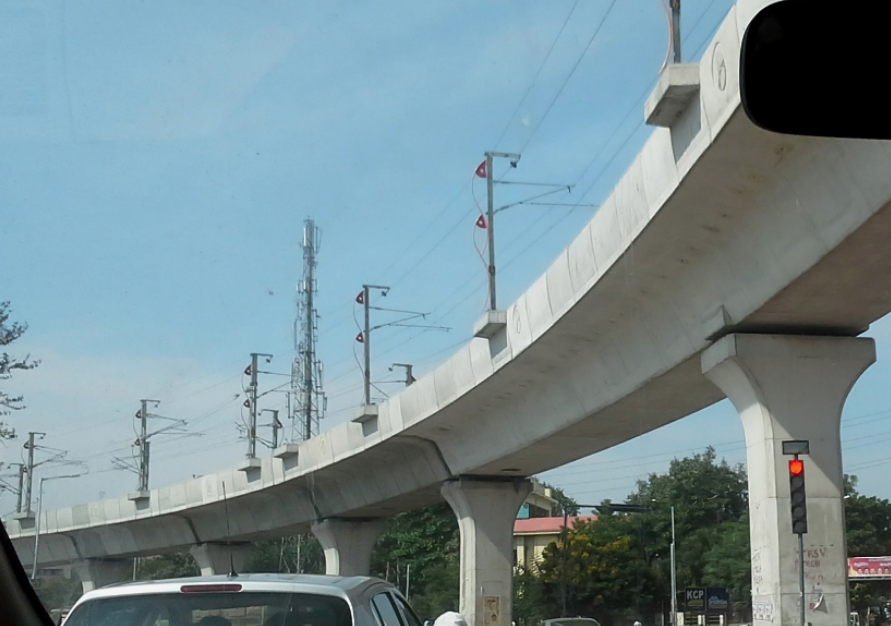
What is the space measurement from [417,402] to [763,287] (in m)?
16.4

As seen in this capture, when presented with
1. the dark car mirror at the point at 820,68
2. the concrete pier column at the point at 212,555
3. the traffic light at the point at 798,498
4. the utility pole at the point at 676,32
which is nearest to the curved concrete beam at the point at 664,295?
the utility pole at the point at 676,32

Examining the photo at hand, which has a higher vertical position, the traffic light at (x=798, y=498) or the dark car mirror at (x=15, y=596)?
the traffic light at (x=798, y=498)

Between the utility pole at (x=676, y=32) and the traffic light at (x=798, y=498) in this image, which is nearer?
the utility pole at (x=676, y=32)

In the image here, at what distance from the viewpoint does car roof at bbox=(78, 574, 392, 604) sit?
20.0 ft

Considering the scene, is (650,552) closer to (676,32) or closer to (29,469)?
(676,32)

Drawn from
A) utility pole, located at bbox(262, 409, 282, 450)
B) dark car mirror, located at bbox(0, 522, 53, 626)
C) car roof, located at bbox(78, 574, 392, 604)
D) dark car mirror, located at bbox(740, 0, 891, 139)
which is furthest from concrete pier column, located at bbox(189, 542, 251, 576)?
dark car mirror, located at bbox(740, 0, 891, 139)

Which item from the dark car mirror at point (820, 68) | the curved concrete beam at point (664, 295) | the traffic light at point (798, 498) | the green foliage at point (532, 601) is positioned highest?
the curved concrete beam at point (664, 295)

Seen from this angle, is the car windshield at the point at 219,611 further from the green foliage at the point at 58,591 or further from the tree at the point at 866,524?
the tree at the point at 866,524

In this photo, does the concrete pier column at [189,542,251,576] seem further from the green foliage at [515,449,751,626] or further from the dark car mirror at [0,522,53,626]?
the dark car mirror at [0,522,53,626]

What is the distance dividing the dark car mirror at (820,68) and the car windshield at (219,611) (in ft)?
11.5

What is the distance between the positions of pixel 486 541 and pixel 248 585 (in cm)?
3164

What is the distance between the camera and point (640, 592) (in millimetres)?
43156

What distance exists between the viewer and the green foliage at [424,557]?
3708cm

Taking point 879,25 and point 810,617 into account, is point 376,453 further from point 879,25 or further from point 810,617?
point 879,25
